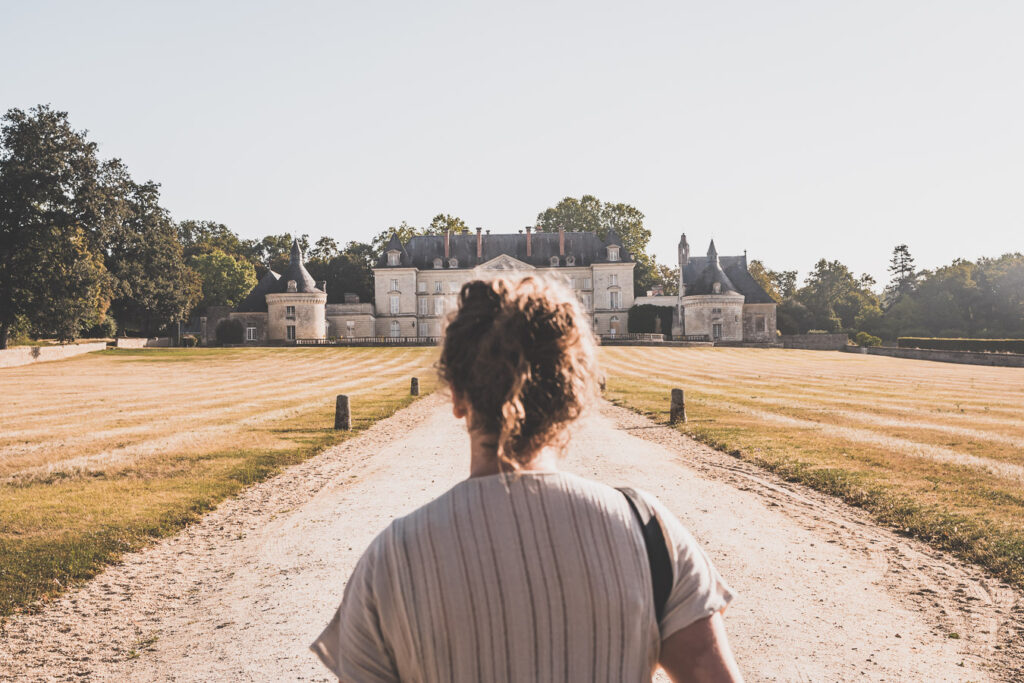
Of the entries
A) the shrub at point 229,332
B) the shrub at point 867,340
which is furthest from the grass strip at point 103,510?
the shrub at point 867,340

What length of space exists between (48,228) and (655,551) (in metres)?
53.6

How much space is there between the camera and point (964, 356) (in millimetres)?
54625

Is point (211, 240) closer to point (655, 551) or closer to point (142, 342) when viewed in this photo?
point (142, 342)

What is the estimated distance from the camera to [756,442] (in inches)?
576

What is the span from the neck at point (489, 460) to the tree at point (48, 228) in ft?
167

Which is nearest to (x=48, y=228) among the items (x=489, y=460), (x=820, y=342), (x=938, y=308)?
(x=489, y=460)

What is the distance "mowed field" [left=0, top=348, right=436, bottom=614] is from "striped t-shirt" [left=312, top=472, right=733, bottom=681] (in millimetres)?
393

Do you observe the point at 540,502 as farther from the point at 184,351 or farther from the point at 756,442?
the point at 184,351

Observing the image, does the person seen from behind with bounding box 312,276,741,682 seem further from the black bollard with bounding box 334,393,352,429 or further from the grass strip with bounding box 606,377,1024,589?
the black bollard with bounding box 334,393,352,429

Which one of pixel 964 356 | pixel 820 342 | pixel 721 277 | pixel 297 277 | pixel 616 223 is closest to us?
pixel 964 356

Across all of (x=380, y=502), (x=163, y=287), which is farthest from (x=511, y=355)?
(x=163, y=287)

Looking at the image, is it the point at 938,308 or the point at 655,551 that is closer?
the point at 655,551

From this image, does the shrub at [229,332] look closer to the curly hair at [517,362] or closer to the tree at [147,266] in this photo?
the tree at [147,266]

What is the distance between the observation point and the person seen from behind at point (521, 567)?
1.84m
